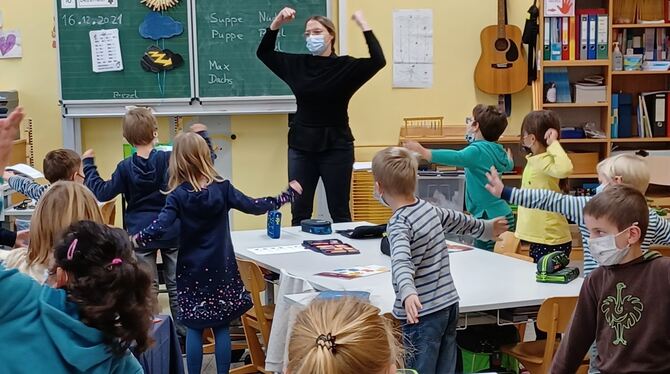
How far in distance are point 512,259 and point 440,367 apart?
3.40 ft

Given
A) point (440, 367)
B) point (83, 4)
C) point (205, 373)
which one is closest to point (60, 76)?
point (83, 4)

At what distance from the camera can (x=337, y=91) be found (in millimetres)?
5258

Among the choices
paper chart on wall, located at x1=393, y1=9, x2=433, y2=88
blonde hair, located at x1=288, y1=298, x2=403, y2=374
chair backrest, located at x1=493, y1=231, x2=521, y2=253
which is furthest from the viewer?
paper chart on wall, located at x1=393, y1=9, x2=433, y2=88

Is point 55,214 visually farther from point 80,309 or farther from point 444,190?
point 444,190

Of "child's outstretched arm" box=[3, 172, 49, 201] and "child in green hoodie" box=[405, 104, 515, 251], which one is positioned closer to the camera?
"child's outstretched arm" box=[3, 172, 49, 201]

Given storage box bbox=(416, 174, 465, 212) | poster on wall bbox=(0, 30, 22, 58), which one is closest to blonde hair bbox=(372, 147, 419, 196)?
storage box bbox=(416, 174, 465, 212)

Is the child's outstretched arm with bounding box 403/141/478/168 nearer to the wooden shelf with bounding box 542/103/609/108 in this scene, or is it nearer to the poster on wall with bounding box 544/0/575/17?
the wooden shelf with bounding box 542/103/609/108

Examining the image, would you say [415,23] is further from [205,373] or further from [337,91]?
[205,373]

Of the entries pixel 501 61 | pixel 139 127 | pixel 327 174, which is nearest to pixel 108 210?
pixel 139 127

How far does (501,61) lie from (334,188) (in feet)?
8.93

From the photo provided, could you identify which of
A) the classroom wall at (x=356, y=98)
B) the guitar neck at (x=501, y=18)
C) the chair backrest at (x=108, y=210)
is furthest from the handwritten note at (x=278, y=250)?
the guitar neck at (x=501, y=18)

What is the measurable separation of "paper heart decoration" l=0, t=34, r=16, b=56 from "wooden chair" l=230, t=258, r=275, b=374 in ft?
12.4

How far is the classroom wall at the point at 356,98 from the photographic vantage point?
7.23 metres

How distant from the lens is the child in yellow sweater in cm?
488
